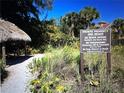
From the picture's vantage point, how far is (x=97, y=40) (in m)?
10.0

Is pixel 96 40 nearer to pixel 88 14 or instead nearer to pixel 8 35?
pixel 8 35

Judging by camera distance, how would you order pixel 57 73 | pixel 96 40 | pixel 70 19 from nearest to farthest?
1. pixel 96 40
2. pixel 57 73
3. pixel 70 19

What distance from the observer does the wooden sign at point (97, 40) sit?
995 centimetres

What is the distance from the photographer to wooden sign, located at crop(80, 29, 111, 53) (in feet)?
32.6

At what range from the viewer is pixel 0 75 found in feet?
37.5

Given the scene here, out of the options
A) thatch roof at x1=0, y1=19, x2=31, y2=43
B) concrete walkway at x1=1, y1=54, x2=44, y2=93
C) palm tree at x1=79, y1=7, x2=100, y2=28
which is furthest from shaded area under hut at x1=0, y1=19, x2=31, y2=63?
palm tree at x1=79, y1=7, x2=100, y2=28

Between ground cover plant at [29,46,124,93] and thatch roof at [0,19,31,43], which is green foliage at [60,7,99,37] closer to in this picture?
thatch roof at [0,19,31,43]

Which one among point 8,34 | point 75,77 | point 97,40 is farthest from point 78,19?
point 75,77

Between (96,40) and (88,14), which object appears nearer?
(96,40)

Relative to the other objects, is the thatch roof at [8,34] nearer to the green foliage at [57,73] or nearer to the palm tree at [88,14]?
the green foliage at [57,73]

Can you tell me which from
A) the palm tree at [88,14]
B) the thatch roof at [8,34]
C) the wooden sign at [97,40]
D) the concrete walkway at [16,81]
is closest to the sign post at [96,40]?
the wooden sign at [97,40]

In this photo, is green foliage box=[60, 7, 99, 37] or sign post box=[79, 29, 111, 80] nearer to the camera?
sign post box=[79, 29, 111, 80]

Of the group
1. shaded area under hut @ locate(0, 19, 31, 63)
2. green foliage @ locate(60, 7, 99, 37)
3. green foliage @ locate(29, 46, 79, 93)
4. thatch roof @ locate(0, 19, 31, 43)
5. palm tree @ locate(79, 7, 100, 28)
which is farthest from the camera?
palm tree @ locate(79, 7, 100, 28)

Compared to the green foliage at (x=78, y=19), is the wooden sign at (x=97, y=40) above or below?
below
